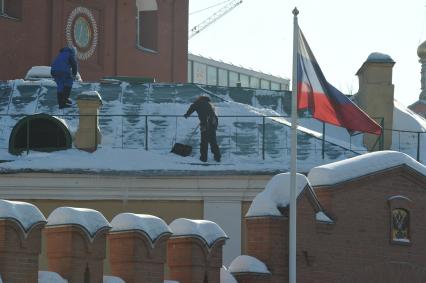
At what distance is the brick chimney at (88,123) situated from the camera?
38438 millimetres

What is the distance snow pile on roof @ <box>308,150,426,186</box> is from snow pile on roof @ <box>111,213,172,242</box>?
4.84 m

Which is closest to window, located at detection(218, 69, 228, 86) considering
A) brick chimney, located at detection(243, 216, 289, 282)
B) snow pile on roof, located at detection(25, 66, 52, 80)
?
snow pile on roof, located at detection(25, 66, 52, 80)

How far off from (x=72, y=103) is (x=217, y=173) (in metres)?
5.58

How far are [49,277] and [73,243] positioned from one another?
Result: 659mm

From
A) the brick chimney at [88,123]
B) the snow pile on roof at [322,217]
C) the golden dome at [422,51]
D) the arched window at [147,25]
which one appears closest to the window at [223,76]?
the golden dome at [422,51]

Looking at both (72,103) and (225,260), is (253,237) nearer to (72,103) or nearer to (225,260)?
(225,260)

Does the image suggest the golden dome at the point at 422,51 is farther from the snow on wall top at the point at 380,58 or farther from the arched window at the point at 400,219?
the arched window at the point at 400,219

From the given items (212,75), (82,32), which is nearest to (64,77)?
(82,32)

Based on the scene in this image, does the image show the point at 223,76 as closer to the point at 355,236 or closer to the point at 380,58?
the point at 380,58

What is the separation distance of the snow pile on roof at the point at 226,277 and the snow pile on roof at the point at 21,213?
14.9 ft

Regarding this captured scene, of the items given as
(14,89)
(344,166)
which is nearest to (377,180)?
(344,166)

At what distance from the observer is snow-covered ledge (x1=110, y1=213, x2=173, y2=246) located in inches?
998

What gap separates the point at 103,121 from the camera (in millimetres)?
40344

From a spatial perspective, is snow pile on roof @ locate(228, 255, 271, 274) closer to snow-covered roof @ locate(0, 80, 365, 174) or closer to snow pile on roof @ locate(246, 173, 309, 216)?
snow pile on roof @ locate(246, 173, 309, 216)
